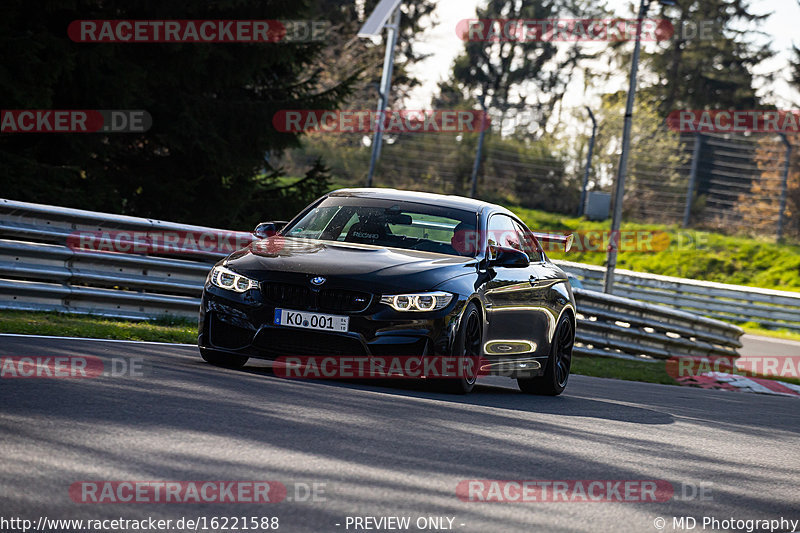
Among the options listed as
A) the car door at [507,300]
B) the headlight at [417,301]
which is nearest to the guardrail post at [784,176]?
the car door at [507,300]

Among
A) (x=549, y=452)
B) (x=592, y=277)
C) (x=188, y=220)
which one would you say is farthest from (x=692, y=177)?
(x=549, y=452)

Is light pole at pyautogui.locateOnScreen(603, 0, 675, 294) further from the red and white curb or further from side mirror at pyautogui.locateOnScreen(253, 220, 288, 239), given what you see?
side mirror at pyautogui.locateOnScreen(253, 220, 288, 239)

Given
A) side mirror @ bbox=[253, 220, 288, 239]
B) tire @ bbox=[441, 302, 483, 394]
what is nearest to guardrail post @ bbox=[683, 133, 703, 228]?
side mirror @ bbox=[253, 220, 288, 239]

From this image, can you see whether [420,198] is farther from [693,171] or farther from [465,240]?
[693,171]

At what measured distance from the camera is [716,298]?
32062 millimetres

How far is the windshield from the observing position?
990 centimetres

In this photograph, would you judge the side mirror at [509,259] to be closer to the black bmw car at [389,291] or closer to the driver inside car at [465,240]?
the black bmw car at [389,291]

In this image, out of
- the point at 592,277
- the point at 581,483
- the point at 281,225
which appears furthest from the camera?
the point at 592,277

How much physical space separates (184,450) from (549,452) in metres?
2.15

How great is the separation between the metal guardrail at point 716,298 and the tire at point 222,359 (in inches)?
914

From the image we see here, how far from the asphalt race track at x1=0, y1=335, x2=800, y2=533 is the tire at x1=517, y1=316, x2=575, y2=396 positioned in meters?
0.96

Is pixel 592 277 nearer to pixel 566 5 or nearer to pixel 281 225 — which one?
pixel 281 225

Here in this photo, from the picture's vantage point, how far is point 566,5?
230 feet

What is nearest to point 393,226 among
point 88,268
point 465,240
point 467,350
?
point 465,240
